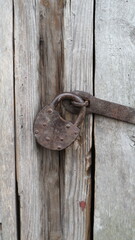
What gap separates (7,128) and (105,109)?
0.31 metres

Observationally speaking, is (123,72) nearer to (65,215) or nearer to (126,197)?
(126,197)

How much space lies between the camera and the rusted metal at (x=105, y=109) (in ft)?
2.71

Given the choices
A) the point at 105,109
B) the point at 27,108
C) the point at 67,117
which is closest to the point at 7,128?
the point at 27,108

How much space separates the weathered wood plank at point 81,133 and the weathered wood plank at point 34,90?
0.12 ft

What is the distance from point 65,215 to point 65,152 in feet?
0.71

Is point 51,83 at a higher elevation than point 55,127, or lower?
higher

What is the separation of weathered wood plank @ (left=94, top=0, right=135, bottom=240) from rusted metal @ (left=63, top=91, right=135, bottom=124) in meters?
0.02

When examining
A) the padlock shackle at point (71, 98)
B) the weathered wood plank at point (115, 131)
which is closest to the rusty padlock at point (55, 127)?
the padlock shackle at point (71, 98)

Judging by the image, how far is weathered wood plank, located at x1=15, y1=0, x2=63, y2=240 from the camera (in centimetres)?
81

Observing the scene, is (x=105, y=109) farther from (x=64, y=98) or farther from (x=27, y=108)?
(x=27, y=108)

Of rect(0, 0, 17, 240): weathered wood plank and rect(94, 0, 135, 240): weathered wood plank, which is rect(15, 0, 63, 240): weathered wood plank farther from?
rect(94, 0, 135, 240): weathered wood plank

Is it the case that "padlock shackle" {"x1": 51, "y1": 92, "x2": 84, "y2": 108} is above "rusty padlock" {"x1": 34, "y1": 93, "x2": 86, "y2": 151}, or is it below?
above

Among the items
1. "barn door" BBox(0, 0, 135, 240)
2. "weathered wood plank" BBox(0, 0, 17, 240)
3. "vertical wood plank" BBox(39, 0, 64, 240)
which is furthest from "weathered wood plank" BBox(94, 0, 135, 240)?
"weathered wood plank" BBox(0, 0, 17, 240)

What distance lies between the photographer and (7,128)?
2.69 feet
